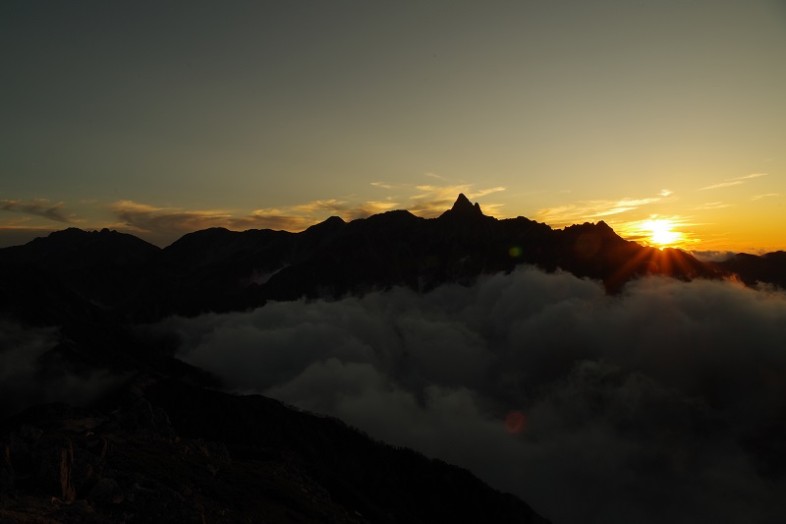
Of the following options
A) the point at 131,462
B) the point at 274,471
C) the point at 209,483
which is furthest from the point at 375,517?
the point at 131,462

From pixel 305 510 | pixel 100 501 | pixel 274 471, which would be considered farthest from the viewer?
pixel 274 471

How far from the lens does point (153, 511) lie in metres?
47.6

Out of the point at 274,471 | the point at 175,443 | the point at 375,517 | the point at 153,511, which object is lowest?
the point at 375,517

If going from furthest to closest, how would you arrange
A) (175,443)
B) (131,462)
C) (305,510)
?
1. (175,443)
2. (305,510)
3. (131,462)

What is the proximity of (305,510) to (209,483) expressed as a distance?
2188cm

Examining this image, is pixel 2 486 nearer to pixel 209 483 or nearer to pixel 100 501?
pixel 100 501

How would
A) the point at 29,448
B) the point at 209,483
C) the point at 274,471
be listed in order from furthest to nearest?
the point at 274,471, the point at 209,483, the point at 29,448

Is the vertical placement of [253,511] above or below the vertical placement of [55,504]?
below

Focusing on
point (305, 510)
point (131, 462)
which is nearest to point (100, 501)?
point (131, 462)

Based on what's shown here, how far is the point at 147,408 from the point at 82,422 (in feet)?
67.4

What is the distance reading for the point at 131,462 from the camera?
251 ft

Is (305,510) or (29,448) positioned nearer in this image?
(29,448)

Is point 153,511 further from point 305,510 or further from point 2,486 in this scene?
point 305,510

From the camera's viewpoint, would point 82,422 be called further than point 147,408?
No
